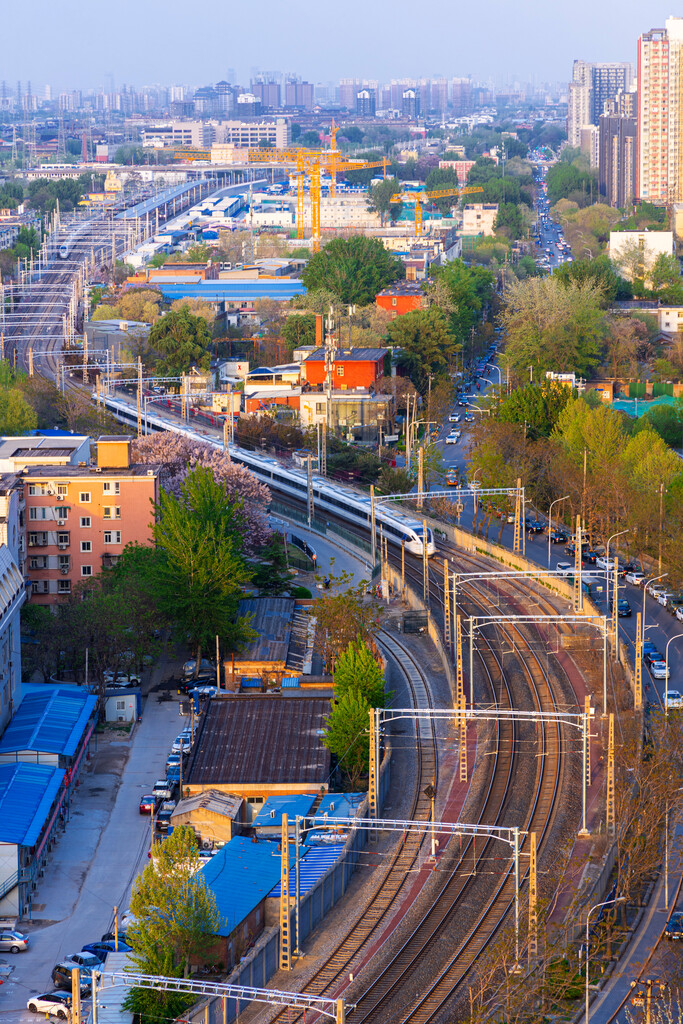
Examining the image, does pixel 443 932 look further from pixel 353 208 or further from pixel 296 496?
A: pixel 353 208

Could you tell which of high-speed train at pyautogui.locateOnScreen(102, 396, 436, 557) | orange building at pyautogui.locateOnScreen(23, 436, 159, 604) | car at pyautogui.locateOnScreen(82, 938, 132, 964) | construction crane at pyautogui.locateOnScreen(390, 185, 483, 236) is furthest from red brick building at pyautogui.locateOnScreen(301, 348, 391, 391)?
construction crane at pyautogui.locateOnScreen(390, 185, 483, 236)

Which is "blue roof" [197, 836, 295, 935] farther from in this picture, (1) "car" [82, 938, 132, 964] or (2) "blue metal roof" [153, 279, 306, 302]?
(2) "blue metal roof" [153, 279, 306, 302]

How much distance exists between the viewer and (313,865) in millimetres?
13297

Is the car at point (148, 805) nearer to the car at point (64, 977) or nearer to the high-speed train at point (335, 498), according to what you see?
the car at point (64, 977)

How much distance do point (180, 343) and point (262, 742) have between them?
24.8 meters

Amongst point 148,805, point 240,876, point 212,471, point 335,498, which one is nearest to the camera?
point 240,876

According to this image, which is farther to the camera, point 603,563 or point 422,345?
point 422,345

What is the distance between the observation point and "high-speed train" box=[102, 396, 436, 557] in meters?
24.1

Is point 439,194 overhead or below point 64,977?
overhead

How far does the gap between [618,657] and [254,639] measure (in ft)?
14.6

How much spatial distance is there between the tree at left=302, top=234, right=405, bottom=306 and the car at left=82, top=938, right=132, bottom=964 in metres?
35.4

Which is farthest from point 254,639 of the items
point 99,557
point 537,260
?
point 537,260

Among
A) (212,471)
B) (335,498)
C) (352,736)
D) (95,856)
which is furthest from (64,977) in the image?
(335,498)

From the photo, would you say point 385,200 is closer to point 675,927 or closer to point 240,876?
point 240,876
